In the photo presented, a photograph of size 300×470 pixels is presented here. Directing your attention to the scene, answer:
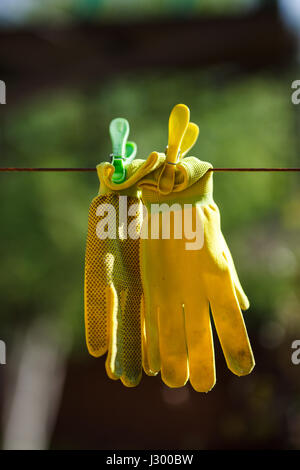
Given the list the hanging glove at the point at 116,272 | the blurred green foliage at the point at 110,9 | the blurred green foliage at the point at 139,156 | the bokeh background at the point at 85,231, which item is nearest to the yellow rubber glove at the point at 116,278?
the hanging glove at the point at 116,272

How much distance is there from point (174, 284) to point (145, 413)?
4.36m

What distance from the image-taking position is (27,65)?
12.8 ft

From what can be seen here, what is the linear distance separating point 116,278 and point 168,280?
0.45 feet

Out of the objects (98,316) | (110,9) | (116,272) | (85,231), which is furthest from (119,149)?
(85,231)

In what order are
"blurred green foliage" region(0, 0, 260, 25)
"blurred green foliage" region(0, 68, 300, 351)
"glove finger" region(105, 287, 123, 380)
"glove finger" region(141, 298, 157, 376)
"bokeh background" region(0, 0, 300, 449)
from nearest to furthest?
"glove finger" region(105, 287, 123, 380)
"glove finger" region(141, 298, 157, 376)
"blurred green foliage" region(0, 0, 260, 25)
"bokeh background" region(0, 0, 300, 449)
"blurred green foliage" region(0, 68, 300, 351)

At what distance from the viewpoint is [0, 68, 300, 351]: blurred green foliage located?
5551mm

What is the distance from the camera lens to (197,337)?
1501mm

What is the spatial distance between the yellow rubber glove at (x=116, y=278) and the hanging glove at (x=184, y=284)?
0.16 feet

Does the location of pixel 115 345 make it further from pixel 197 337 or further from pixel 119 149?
pixel 119 149

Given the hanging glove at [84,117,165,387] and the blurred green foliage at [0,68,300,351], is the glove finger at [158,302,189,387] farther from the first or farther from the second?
the blurred green foliage at [0,68,300,351]

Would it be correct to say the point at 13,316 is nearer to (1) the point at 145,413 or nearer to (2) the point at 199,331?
(1) the point at 145,413

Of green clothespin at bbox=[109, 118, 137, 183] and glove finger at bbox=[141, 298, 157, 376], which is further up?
green clothespin at bbox=[109, 118, 137, 183]

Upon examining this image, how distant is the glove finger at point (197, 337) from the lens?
1491 millimetres

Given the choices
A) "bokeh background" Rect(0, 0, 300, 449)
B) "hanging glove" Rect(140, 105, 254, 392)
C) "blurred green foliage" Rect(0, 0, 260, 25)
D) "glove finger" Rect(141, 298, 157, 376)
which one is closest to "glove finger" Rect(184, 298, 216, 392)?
"hanging glove" Rect(140, 105, 254, 392)
